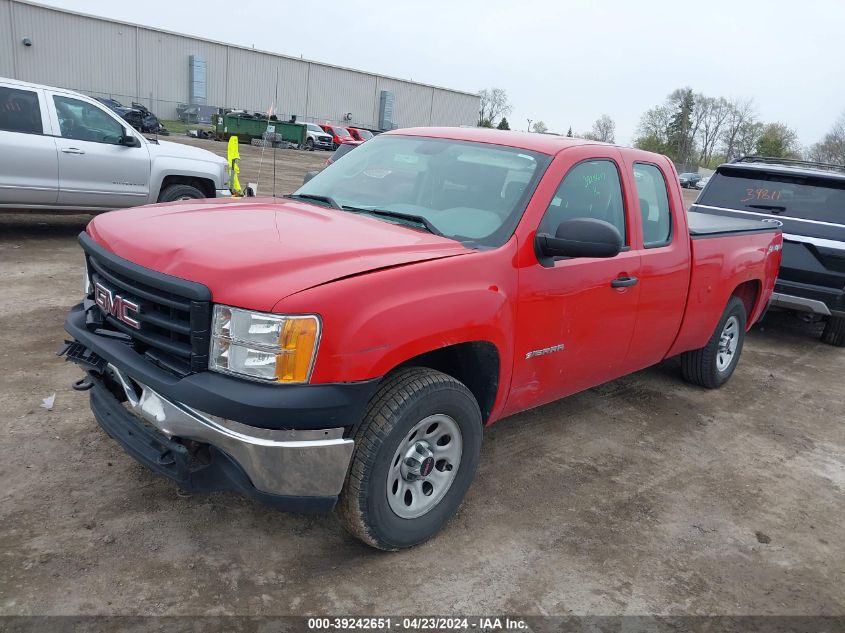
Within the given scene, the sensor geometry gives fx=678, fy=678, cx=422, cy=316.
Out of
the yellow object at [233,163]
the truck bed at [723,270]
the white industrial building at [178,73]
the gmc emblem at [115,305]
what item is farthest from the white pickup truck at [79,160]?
the white industrial building at [178,73]

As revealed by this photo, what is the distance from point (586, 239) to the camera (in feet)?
10.5

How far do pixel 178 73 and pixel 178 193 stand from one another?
4982 centimetres

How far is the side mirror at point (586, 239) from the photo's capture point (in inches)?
126

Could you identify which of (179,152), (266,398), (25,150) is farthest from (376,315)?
(179,152)

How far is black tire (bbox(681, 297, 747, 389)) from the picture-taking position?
5457mm

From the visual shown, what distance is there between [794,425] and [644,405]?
113 cm

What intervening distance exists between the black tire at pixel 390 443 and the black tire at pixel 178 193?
7054mm

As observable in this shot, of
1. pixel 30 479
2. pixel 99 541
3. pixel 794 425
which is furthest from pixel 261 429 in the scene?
pixel 794 425

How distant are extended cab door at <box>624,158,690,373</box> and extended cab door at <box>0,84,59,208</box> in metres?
6.79

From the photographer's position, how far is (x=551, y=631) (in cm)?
266

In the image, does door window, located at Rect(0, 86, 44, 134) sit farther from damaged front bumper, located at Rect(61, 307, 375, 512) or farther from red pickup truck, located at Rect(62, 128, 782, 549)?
damaged front bumper, located at Rect(61, 307, 375, 512)

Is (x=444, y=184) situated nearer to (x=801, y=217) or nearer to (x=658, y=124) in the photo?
(x=801, y=217)

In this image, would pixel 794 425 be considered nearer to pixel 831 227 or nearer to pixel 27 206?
pixel 831 227

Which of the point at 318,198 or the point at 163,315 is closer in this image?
the point at 163,315
